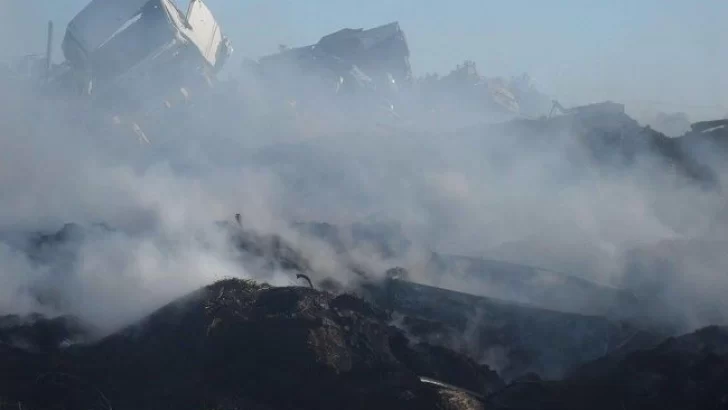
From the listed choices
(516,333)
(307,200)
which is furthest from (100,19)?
(516,333)

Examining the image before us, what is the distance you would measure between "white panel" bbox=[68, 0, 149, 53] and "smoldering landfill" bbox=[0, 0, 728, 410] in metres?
0.05

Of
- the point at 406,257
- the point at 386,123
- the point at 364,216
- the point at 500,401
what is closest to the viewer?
the point at 500,401

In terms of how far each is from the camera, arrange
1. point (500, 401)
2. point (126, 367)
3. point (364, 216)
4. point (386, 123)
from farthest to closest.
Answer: point (386, 123), point (364, 216), point (126, 367), point (500, 401)

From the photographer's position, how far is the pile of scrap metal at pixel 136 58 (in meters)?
20.4

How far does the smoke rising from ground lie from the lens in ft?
38.8

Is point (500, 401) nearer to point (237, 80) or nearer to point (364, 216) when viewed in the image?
point (364, 216)

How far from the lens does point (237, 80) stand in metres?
23.8

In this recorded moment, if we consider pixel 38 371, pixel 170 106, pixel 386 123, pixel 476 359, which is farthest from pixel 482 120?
pixel 38 371

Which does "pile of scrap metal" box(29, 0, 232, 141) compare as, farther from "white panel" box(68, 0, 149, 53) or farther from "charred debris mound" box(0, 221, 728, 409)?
"charred debris mound" box(0, 221, 728, 409)

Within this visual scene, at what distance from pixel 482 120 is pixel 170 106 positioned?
328 inches

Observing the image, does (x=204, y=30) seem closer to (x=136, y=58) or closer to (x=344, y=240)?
(x=136, y=58)

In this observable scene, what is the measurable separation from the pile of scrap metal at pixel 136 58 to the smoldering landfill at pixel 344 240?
5 cm

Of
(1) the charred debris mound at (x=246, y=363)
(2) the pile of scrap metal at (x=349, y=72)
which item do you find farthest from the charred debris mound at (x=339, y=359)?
(2) the pile of scrap metal at (x=349, y=72)

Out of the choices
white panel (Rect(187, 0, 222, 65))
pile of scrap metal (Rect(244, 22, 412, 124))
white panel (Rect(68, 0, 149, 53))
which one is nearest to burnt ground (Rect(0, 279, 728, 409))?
white panel (Rect(68, 0, 149, 53))
